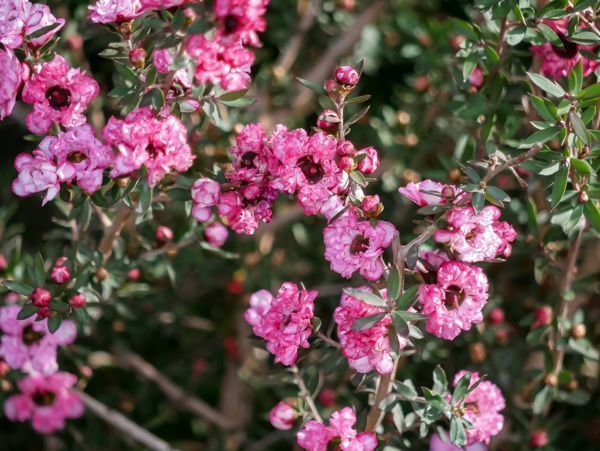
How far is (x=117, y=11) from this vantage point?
4.82 ft

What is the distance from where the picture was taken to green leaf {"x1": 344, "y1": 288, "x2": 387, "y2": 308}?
138 centimetres

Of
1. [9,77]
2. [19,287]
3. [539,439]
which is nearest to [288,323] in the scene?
[19,287]

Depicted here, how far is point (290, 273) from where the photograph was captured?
2711 mm

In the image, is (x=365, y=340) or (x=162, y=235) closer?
(x=365, y=340)

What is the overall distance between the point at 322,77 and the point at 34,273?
139cm

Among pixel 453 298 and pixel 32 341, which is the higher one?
pixel 453 298

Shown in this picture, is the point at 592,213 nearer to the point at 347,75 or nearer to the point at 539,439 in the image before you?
the point at 347,75

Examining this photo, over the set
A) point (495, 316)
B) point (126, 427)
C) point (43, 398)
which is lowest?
point (126, 427)

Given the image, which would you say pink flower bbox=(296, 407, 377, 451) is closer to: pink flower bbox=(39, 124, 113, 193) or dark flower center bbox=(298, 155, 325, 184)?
dark flower center bbox=(298, 155, 325, 184)

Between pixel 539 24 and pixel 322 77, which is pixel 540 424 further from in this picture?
pixel 322 77

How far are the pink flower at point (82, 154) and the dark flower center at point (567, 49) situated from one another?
969 millimetres

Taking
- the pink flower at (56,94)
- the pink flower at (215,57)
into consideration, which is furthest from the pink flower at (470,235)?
the pink flower at (56,94)

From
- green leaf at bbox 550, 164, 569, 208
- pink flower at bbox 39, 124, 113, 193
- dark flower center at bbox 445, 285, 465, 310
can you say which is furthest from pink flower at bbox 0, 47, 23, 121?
green leaf at bbox 550, 164, 569, 208

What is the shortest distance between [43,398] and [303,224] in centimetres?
102
